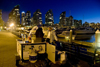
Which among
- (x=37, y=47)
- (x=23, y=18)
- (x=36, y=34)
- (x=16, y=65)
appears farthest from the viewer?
(x=23, y=18)

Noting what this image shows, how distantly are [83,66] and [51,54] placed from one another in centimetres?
185

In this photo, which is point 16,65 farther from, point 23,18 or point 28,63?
point 23,18

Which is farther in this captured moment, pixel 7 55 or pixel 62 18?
pixel 62 18

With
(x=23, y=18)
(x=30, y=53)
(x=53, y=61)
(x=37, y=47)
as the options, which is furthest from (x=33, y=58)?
(x=23, y=18)

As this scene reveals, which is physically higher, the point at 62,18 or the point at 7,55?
the point at 62,18

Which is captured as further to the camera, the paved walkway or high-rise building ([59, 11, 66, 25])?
high-rise building ([59, 11, 66, 25])

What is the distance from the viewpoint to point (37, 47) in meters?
5.92

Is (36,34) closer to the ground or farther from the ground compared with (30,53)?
farther from the ground

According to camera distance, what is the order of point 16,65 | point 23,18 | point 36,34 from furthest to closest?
point 23,18, point 36,34, point 16,65

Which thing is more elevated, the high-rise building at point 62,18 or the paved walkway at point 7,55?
the high-rise building at point 62,18

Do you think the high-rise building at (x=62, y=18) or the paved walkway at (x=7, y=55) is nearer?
the paved walkway at (x=7, y=55)

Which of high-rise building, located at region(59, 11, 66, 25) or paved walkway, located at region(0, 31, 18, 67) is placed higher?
high-rise building, located at region(59, 11, 66, 25)

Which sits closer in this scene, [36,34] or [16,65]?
[16,65]

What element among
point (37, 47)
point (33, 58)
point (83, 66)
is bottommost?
point (83, 66)
